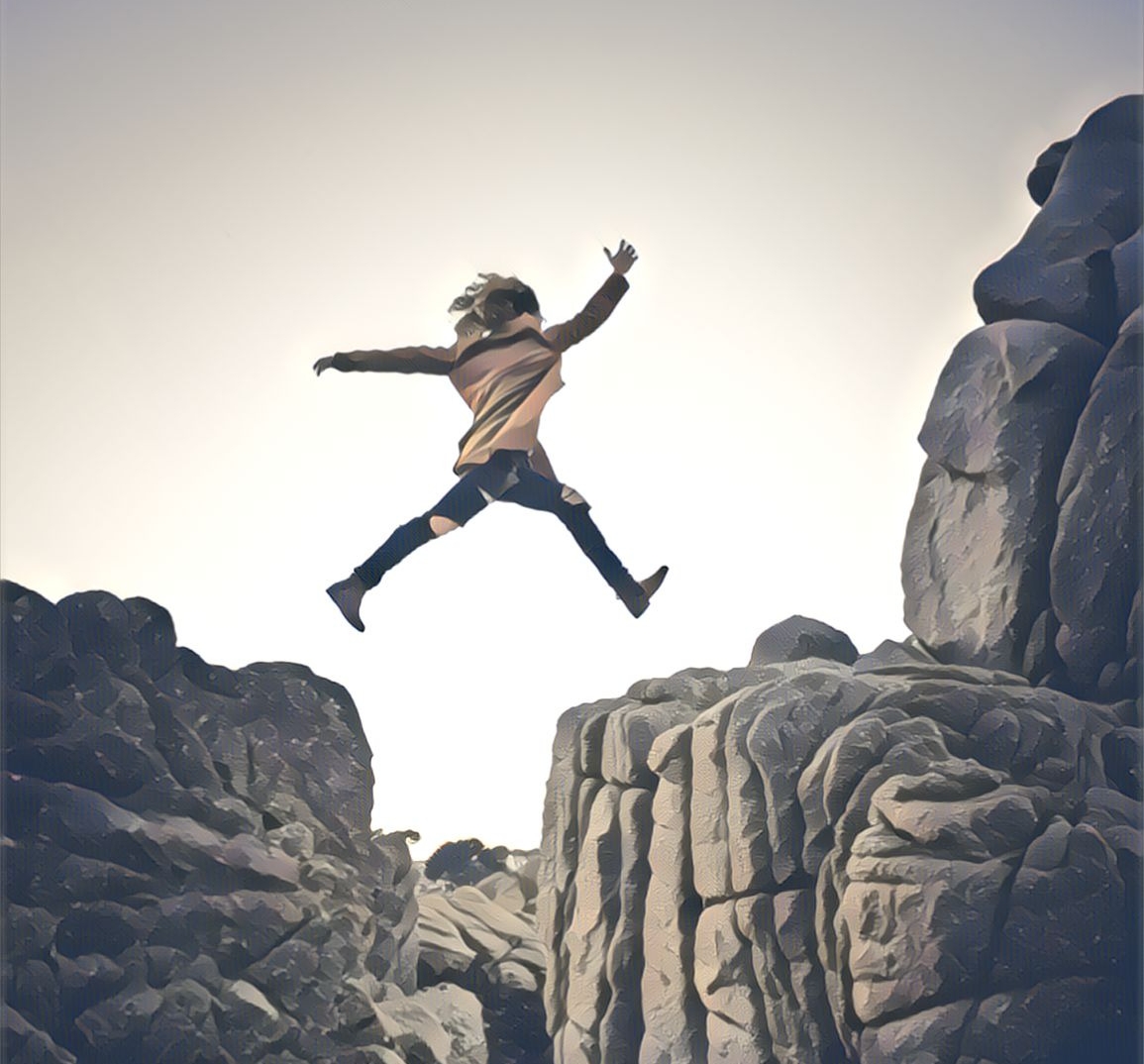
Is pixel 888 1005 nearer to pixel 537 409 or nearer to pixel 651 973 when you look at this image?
pixel 651 973

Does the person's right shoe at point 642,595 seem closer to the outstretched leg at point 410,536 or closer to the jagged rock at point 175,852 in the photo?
the outstretched leg at point 410,536

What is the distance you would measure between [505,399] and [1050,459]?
2.94m

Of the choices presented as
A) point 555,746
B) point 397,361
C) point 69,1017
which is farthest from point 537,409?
point 69,1017

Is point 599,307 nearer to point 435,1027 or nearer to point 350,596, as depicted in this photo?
point 350,596

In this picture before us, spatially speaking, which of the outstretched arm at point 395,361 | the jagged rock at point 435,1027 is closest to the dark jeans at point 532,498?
the outstretched arm at point 395,361

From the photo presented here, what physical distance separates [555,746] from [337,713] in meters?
1.26

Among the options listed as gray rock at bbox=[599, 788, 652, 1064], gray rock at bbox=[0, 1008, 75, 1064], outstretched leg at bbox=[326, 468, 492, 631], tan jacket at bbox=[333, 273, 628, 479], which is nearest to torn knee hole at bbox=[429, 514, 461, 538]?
outstretched leg at bbox=[326, 468, 492, 631]

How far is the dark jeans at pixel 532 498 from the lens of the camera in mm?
7980

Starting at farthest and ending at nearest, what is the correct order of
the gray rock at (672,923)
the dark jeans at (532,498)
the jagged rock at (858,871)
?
the dark jeans at (532,498), the gray rock at (672,923), the jagged rock at (858,871)

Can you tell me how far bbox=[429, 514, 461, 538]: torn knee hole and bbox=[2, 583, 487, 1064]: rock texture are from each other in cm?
134

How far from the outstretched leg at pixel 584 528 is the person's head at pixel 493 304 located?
0.83 m

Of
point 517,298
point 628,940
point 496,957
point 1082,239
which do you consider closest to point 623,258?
point 517,298

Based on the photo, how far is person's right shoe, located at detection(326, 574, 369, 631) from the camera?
302 inches

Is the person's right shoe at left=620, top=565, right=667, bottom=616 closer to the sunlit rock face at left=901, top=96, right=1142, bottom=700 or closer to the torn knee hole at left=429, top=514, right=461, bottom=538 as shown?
the torn knee hole at left=429, top=514, right=461, bottom=538
